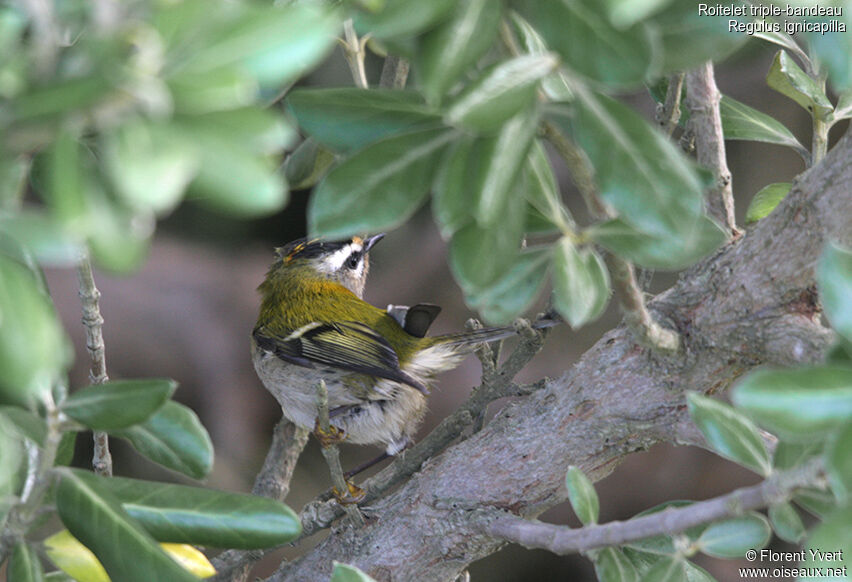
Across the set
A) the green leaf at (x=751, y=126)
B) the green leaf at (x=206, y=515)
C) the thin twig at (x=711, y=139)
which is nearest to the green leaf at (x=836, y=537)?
the green leaf at (x=206, y=515)

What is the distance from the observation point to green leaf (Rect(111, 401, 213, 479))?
2.49 ft

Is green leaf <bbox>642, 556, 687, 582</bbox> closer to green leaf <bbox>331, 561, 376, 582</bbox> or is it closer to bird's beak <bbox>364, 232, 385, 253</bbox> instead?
green leaf <bbox>331, 561, 376, 582</bbox>

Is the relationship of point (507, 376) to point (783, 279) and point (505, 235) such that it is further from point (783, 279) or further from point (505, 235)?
point (505, 235)

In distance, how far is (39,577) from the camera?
712 mm

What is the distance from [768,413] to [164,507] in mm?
508

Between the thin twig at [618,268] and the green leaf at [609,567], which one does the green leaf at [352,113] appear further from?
the green leaf at [609,567]

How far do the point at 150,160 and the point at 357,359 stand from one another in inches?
60.9

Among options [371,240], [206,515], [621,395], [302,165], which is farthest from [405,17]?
[371,240]

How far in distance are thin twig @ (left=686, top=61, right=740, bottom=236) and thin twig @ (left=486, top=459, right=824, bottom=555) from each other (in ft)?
1.51

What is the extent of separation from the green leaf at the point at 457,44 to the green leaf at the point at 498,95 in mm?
13

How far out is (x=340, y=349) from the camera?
6.55 ft

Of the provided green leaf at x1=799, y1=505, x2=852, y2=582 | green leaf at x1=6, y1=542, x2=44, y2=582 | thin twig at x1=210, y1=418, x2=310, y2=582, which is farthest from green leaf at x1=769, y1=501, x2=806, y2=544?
thin twig at x1=210, y1=418, x2=310, y2=582

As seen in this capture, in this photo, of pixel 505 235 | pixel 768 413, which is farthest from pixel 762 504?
pixel 505 235

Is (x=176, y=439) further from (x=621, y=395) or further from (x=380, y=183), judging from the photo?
(x=621, y=395)
